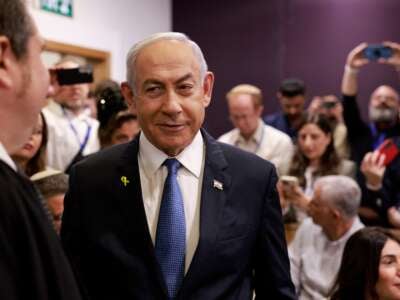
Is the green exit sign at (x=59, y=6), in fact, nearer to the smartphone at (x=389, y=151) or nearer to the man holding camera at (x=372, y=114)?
the man holding camera at (x=372, y=114)

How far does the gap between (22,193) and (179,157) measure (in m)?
0.73

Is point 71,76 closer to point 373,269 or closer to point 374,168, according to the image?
point 373,269

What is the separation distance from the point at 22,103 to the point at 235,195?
30.4 inches

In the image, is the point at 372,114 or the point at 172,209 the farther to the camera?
the point at 372,114

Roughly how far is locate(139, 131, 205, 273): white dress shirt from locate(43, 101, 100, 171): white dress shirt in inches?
68.0

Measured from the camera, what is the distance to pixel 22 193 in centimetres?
83

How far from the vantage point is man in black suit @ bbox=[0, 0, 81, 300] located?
806mm

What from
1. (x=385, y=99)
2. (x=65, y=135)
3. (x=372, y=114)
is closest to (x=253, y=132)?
(x=372, y=114)

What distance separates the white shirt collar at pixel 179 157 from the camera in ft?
5.04

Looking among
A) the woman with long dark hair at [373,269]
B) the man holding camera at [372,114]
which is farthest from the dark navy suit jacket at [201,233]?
the man holding camera at [372,114]

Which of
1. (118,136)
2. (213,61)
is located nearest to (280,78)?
(213,61)

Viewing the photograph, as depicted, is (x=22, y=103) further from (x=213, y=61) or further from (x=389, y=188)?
(x=213, y=61)

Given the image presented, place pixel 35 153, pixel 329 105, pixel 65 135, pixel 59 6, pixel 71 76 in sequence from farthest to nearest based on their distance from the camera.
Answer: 1. pixel 59 6
2. pixel 329 105
3. pixel 65 135
4. pixel 35 153
5. pixel 71 76

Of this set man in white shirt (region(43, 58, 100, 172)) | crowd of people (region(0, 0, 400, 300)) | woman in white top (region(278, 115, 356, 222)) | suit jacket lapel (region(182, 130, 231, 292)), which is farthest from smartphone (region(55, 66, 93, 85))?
woman in white top (region(278, 115, 356, 222))
